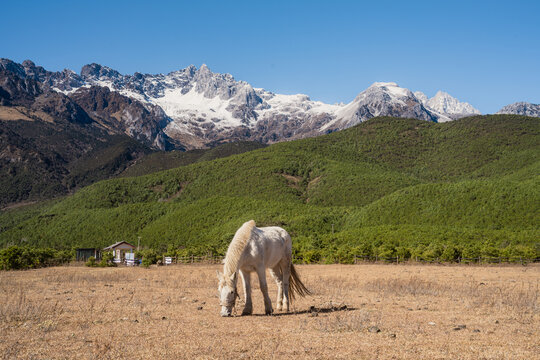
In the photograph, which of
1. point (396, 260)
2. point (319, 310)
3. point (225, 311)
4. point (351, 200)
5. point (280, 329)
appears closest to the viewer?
point (280, 329)

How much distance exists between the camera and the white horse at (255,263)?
1269 cm

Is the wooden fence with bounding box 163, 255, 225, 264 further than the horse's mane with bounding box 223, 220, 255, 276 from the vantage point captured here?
Yes

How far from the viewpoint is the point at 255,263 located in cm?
1316

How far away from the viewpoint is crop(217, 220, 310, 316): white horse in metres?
12.7

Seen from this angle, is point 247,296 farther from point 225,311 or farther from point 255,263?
point 255,263

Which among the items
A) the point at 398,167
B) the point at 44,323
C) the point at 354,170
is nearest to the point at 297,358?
the point at 44,323

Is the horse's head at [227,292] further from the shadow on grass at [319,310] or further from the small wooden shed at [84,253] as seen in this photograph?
the small wooden shed at [84,253]

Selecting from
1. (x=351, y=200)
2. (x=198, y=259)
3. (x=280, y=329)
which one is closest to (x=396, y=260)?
(x=198, y=259)

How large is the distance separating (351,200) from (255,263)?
97967 millimetres

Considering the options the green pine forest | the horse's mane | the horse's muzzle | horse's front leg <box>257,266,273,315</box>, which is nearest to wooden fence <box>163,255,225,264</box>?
the green pine forest

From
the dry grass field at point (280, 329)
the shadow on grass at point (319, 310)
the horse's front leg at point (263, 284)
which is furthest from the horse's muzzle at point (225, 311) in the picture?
the shadow on grass at point (319, 310)

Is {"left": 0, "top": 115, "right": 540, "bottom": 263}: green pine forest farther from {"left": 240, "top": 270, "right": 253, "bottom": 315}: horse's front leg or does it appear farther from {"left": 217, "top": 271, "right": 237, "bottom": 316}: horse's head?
{"left": 217, "top": 271, "right": 237, "bottom": 316}: horse's head

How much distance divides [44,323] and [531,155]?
5264 inches

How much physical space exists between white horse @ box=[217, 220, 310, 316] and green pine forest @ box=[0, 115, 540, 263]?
3540cm
